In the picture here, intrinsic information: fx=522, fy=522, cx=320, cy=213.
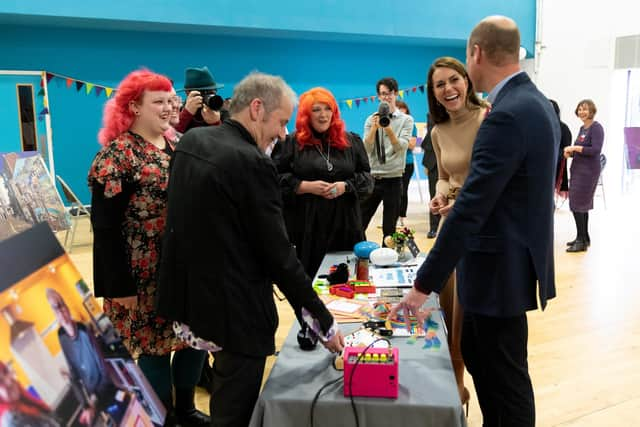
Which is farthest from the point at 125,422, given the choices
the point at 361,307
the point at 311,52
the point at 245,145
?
the point at 311,52

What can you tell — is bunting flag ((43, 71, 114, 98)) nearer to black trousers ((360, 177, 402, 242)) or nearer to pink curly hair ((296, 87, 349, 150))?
black trousers ((360, 177, 402, 242))

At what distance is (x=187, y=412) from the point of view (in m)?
2.10

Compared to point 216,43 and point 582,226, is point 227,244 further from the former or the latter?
point 216,43

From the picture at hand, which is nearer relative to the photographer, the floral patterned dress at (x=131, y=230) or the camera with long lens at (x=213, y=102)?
the floral patterned dress at (x=131, y=230)

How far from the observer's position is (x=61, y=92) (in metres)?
7.08

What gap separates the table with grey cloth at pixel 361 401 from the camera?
4.46 feet

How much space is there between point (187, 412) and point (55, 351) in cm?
146

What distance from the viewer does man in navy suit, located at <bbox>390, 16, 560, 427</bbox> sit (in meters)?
1.40

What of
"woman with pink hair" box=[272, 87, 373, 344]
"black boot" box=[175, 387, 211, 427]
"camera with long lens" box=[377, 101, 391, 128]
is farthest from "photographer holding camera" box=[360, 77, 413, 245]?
"black boot" box=[175, 387, 211, 427]

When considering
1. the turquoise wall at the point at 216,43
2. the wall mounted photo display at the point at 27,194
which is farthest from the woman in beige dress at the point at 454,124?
the turquoise wall at the point at 216,43

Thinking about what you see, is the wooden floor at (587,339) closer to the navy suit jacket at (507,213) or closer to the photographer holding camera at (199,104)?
the navy suit jacket at (507,213)

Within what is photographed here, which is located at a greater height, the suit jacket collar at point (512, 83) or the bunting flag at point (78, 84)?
the bunting flag at point (78, 84)

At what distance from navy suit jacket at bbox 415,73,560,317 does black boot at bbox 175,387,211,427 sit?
112 cm

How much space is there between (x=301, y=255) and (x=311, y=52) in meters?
6.37
